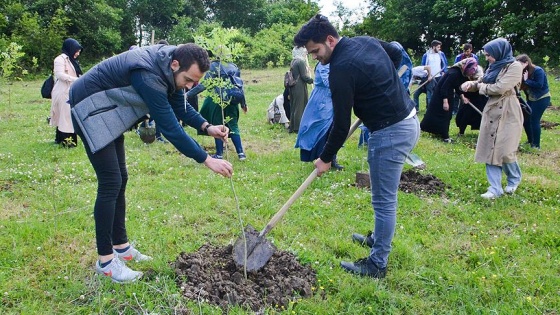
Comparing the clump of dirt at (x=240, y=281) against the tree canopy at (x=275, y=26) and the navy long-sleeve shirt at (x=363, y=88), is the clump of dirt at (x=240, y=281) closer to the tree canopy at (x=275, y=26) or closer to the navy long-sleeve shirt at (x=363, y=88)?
the navy long-sleeve shirt at (x=363, y=88)

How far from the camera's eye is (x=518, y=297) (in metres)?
3.30

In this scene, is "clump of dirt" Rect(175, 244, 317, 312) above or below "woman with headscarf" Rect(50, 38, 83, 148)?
below

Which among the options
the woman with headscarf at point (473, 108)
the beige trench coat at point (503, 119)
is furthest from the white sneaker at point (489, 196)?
the woman with headscarf at point (473, 108)

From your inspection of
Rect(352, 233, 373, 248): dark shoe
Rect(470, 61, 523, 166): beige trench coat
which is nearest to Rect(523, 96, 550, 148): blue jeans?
Rect(470, 61, 523, 166): beige trench coat

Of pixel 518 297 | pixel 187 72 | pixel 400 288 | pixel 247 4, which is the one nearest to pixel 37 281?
pixel 187 72

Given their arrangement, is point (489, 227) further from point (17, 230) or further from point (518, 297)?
point (17, 230)

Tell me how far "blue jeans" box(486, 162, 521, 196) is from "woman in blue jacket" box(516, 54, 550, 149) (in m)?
2.92

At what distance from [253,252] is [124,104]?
1.53m

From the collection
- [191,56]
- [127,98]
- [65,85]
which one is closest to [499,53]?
[191,56]

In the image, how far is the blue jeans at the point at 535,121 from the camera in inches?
312

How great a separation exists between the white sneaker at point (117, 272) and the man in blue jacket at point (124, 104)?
16 cm

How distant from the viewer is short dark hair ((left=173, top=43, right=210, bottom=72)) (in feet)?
9.50

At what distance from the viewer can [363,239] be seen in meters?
4.21

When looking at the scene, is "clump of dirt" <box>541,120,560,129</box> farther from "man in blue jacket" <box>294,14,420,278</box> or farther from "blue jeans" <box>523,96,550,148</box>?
"man in blue jacket" <box>294,14,420,278</box>
